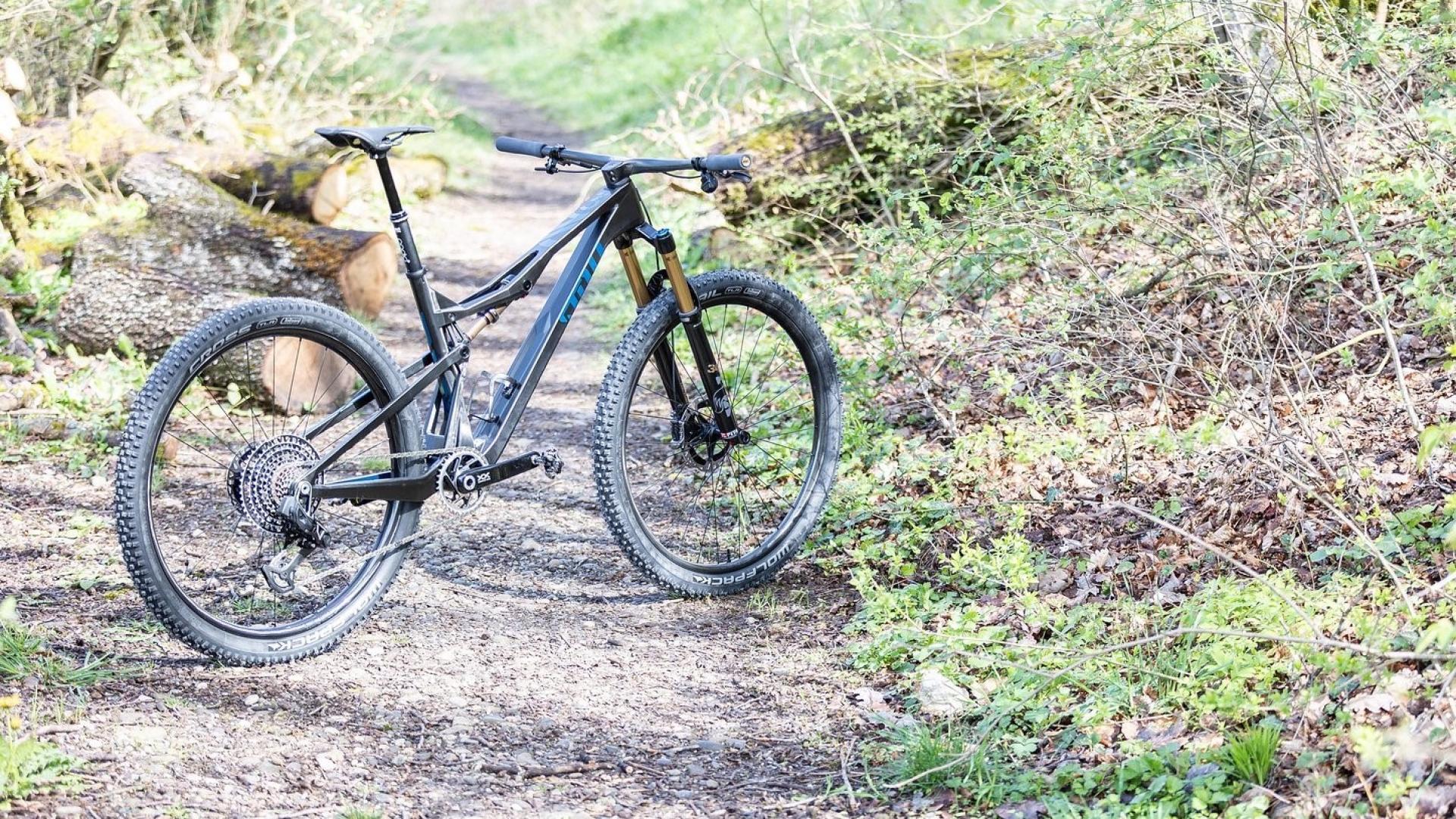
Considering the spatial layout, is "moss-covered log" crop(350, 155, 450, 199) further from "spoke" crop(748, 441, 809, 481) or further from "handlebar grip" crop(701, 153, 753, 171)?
"handlebar grip" crop(701, 153, 753, 171)

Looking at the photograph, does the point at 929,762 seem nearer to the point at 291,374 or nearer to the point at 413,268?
the point at 413,268

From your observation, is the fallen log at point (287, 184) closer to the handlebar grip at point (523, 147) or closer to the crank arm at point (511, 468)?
the handlebar grip at point (523, 147)

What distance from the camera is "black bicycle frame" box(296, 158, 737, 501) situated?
343 centimetres

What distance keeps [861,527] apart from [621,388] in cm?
115

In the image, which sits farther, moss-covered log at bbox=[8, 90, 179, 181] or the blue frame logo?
moss-covered log at bbox=[8, 90, 179, 181]

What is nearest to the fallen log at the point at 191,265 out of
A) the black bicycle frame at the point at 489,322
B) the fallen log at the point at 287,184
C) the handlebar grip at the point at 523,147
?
the fallen log at the point at 287,184

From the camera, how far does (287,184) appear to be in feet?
26.3

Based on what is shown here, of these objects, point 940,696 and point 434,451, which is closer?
point 940,696

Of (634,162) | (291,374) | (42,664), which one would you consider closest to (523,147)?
(634,162)

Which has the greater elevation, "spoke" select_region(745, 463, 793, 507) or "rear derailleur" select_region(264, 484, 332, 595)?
"rear derailleur" select_region(264, 484, 332, 595)

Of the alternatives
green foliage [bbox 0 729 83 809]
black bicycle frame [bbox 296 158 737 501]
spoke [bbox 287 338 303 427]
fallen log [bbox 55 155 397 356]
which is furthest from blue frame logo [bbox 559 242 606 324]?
fallen log [bbox 55 155 397 356]

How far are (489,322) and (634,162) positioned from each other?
652mm

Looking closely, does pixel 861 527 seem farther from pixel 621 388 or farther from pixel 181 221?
pixel 181 221

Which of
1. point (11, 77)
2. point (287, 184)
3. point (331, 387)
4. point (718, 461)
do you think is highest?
point (11, 77)
